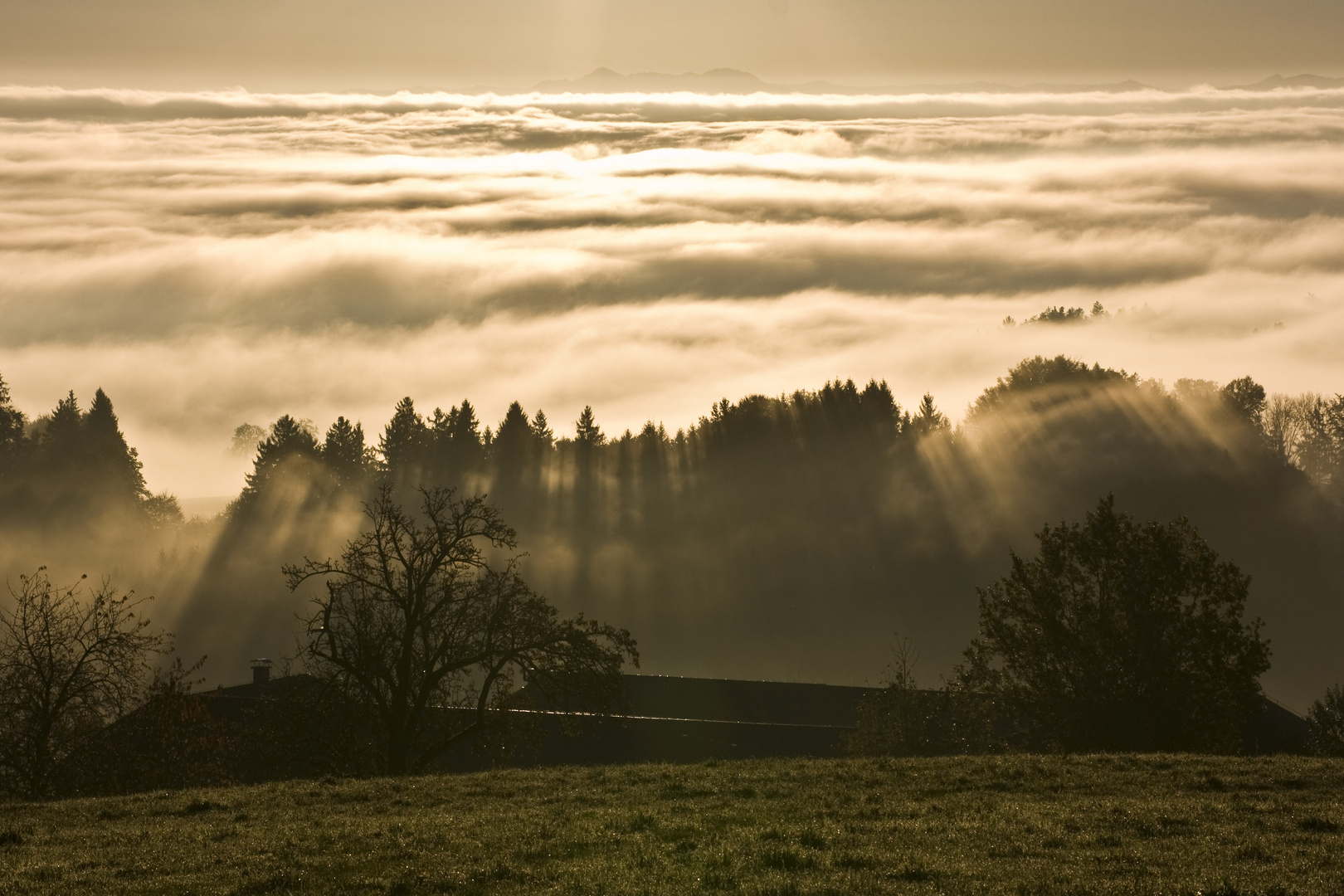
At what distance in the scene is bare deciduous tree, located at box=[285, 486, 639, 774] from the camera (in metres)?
32.6

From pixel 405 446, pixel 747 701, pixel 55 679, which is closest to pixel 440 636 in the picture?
pixel 55 679

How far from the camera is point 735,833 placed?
15664 mm

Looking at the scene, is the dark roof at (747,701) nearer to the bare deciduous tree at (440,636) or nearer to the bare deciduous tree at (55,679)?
the bare deciduous tree at (440,636)

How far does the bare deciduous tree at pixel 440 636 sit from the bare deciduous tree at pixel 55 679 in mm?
5181

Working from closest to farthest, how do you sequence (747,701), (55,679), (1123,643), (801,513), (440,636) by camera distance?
(55,679)
(440,636)
(1123,643)
(747,701)
(801,513)

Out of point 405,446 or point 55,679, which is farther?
point 405,446

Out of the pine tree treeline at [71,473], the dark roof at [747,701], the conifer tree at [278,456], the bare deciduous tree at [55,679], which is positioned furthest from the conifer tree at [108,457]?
the bare deciduous tree at [55,679]

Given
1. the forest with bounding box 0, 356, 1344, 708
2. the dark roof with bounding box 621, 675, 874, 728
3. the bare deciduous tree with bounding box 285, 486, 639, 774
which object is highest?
the forest with bounding box 0, 356, 1344, 708

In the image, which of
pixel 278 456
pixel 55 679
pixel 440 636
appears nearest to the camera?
pixel 55 679

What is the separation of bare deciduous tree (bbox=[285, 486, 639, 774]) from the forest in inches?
3192

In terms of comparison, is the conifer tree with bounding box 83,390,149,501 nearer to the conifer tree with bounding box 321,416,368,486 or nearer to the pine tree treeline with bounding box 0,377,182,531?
the pine tree treeline with bounding box 0,377,182,531

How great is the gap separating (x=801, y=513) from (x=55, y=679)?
100 m

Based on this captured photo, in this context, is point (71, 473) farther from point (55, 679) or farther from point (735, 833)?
point (735, 833)

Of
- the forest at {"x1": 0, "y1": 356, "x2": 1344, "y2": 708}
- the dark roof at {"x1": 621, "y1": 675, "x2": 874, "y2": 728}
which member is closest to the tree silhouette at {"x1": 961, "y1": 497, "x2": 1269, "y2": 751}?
the dark roof at {"x1": 621, "y1": 675, "x2": 874, "y2": 728}
